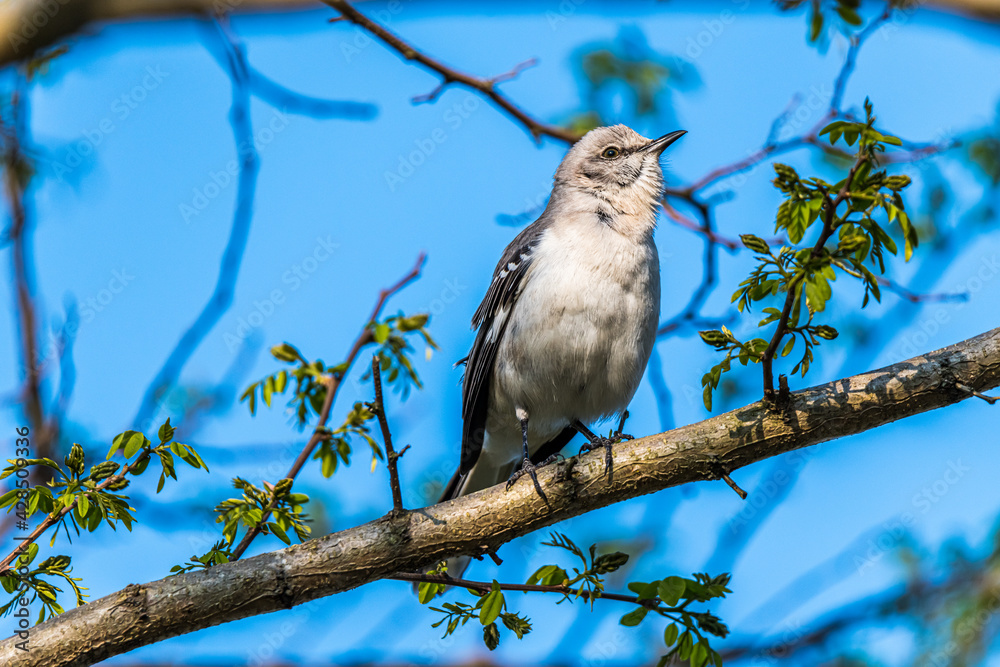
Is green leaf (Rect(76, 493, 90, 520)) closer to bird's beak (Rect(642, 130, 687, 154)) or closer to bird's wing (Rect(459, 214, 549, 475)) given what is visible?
bird's wing (Rect(459, 214, 549, 475))

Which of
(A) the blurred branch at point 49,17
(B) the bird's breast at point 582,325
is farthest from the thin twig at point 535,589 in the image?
(A) the blurred branch at point 49,17

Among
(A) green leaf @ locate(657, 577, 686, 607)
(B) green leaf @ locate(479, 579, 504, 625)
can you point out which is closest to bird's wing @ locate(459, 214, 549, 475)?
(B) green leaf @ locate(479, 579, 504, 625)

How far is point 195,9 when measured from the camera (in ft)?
14.5

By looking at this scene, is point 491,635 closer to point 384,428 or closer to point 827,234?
point 384,428

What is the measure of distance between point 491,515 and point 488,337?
6.02 ft

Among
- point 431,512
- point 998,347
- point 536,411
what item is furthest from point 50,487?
point 998,347

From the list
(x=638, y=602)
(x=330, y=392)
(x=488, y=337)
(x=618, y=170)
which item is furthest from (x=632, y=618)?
(x=618, y=170)

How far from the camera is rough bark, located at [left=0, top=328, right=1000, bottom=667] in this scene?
3369 mm

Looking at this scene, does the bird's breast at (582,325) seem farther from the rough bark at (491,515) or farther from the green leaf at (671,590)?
the green leaf at (671,590)

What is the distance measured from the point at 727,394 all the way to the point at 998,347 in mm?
3772

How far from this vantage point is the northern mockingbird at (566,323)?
4.82 meters

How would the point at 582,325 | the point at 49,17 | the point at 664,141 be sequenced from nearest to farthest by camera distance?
the point at 49,17
the point at 582,325
the point at 664,141

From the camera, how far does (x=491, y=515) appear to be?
3734 mm

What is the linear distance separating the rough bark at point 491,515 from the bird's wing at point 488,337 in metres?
1.55
